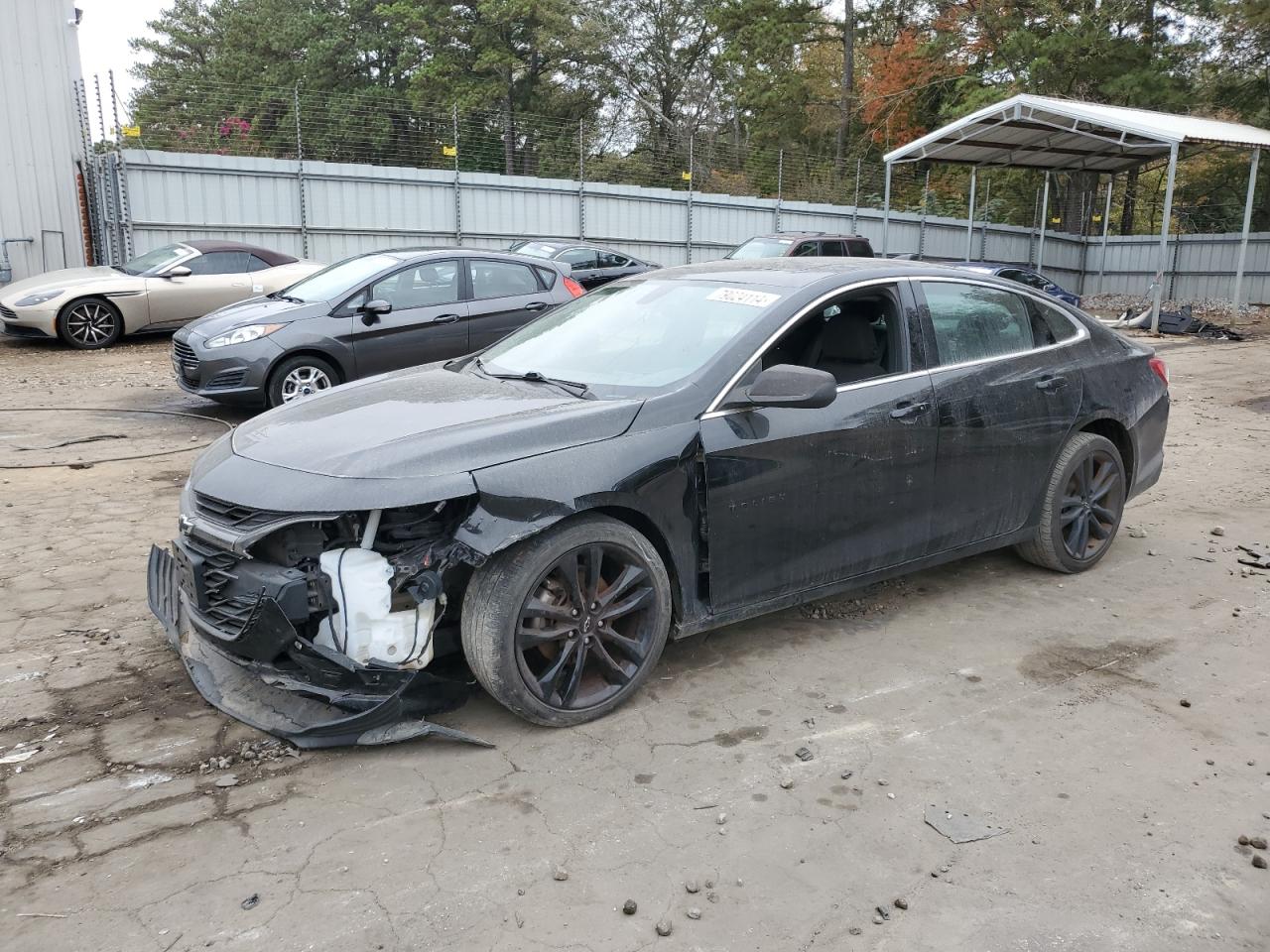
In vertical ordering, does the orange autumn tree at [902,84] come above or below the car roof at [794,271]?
above

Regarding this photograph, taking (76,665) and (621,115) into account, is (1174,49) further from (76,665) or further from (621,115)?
(76,665)

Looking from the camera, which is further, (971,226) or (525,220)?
(971,226)

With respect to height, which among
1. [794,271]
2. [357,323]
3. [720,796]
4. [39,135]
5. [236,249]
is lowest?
[720,796]

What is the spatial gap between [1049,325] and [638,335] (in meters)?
2.27

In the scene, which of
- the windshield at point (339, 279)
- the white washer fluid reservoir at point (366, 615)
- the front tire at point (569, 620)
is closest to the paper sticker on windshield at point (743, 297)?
the front tire at point (569, 620)

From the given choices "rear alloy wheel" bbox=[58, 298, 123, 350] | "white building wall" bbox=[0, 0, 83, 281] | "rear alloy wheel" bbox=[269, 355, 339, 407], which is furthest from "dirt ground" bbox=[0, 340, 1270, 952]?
"white building wall" bbox=[0, 0, 83, 281]

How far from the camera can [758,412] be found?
13.0 ft

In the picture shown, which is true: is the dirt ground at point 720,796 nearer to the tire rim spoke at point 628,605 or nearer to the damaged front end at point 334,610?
the damaged front end at point 334,610

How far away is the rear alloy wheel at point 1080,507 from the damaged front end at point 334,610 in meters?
3.15

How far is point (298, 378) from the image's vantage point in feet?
28.6

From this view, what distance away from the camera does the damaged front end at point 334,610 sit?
3.30m

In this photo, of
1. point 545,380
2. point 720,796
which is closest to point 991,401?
point 545,380

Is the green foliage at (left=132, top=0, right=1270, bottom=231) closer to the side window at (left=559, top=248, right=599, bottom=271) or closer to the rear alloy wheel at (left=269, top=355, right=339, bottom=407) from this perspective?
the side window at (left=559, top=248, right=599, bottom=271)

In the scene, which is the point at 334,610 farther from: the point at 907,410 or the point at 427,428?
the point at 907,410
